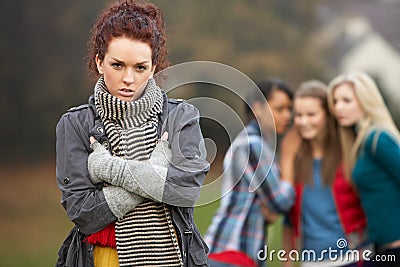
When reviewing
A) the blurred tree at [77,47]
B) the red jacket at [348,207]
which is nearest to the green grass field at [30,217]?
the blurred tree at [77,47]

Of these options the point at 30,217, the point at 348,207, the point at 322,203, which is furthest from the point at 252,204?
the point at 30,217

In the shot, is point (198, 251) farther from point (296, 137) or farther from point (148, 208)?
point (296, 137)

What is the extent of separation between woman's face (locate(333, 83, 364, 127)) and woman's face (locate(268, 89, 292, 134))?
314 millimetres

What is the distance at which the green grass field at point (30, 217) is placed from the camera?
16.3 feet

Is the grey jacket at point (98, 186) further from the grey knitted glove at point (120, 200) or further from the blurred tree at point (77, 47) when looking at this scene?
the blurred tree at point (77, 47)

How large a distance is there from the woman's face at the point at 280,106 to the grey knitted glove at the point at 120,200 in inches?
85.0

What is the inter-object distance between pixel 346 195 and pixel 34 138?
2118 mm

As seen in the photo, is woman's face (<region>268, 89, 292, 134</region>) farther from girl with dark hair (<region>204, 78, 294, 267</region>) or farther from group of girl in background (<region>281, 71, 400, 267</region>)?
girl with dark hair (<region>204, 78, 294, 267</region>)

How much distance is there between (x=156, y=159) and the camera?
2064 mm

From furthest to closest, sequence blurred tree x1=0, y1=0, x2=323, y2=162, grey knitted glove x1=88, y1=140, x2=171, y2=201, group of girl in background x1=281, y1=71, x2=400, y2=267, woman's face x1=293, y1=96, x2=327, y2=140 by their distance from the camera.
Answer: blurred tree x1=0, y1=0, x2=323, y2=162 → woman's face x1=293, y1=96, x2=327, y2=140 → group of girl in background x1=281, y1=71, x2=400, y2=267 → grey knitted glove x1=88, y1=140, x2=171, y2=201

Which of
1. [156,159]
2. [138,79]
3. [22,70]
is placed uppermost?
[22,70]

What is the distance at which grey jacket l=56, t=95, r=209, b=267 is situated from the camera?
6.70 ft

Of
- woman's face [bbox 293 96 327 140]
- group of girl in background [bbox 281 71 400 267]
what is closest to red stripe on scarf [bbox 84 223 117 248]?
group of girl in background [bbox 281 71 400 267]

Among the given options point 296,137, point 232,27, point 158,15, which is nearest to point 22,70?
point 232,27
